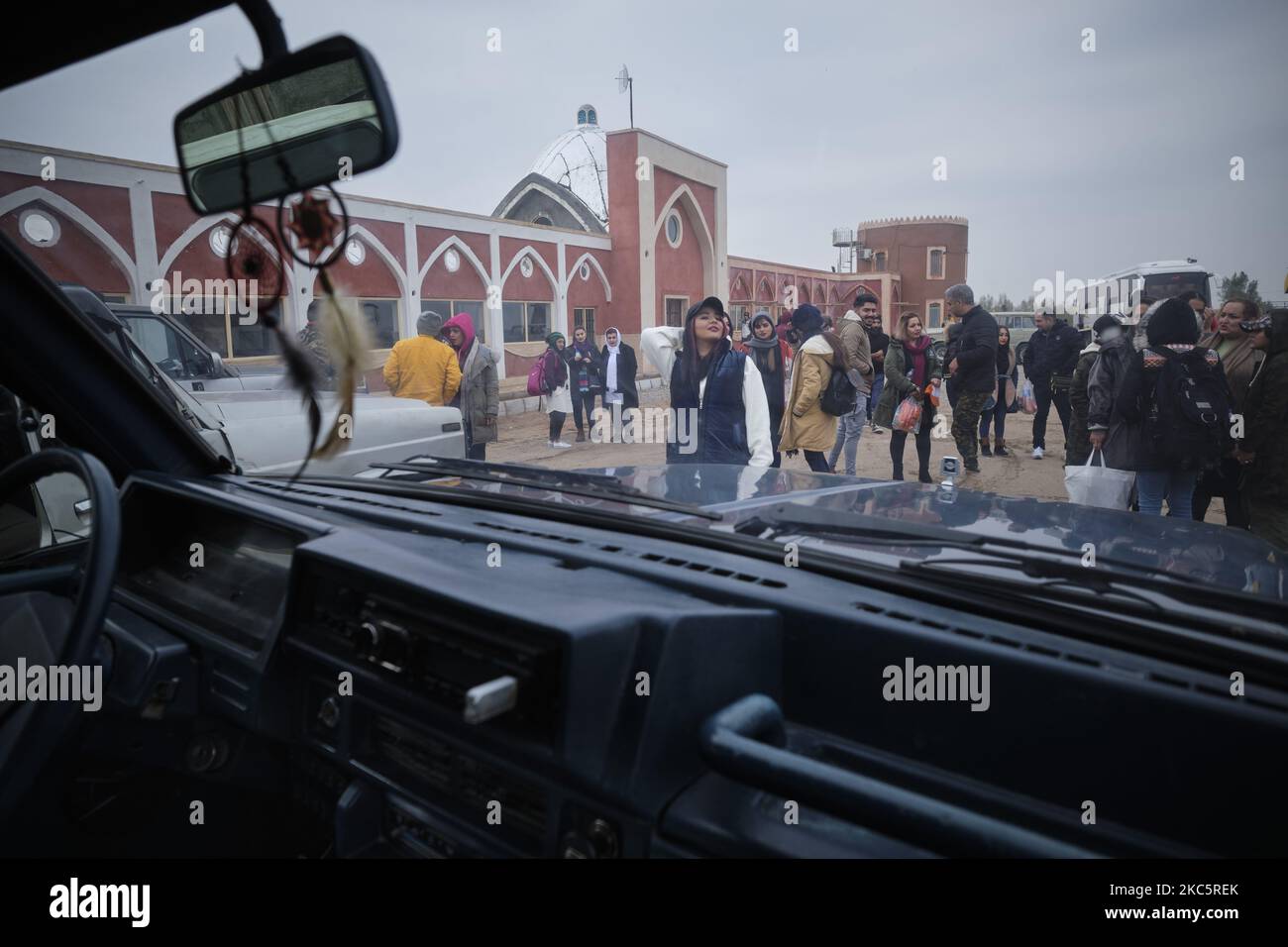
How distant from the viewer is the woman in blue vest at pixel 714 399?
171 inches

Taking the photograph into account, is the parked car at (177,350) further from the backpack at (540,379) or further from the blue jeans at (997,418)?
the blue jeans at (997,418)

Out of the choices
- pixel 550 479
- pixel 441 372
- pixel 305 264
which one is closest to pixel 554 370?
pixel 441 372

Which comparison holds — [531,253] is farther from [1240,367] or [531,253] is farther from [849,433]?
[1240,367]

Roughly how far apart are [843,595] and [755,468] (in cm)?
107

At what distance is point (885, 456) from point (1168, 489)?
471cm

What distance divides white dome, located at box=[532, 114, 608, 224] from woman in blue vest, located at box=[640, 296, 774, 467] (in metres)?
24.4

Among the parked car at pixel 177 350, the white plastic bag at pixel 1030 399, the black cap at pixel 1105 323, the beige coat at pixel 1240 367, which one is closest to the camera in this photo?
the beige coat at pixel 1240 367

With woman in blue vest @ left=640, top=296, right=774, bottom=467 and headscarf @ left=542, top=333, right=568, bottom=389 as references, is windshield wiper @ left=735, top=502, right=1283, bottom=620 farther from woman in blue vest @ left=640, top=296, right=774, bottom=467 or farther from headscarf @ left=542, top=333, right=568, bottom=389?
headscarf @ left=542, top=333, right=568, bottom=389

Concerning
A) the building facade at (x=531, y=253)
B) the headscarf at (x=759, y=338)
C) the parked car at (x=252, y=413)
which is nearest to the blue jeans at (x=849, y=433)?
the headscarf at (x=759, y=338)

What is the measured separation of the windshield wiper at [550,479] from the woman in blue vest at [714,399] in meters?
2.09

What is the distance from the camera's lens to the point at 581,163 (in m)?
29.5

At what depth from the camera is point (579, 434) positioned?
40.1 ft

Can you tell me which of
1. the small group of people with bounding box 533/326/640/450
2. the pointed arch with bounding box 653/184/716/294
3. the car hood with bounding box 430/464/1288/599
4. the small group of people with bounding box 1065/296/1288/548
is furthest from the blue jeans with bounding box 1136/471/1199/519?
the pointed arch with bounding box 653/184/716/294

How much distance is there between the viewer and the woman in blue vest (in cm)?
433
